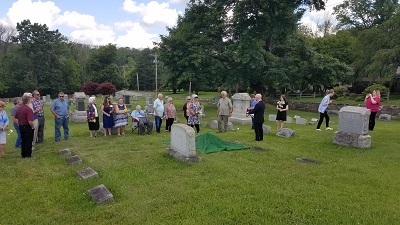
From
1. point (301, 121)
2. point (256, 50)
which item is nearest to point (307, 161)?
point (301, 121)

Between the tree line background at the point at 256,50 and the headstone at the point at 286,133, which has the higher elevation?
the tree line background at the point at 256,50

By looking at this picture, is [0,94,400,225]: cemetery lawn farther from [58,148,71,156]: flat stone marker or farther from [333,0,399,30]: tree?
[333,0,399,30]: tree

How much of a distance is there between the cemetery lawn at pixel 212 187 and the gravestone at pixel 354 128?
0.37 meters

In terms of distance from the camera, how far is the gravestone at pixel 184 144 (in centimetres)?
776

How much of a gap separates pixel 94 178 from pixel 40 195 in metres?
1.15

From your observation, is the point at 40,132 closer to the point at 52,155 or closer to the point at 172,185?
the point at 52,155

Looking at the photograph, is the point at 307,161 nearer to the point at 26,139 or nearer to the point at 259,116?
the point at 259,116

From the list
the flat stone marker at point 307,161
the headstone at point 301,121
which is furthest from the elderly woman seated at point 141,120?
the headstone at point 301,121

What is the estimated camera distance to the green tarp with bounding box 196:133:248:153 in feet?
30.2

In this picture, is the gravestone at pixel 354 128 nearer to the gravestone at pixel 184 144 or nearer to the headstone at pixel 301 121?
the gravestone at pixel 184 144

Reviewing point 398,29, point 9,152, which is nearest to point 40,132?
point 9,152

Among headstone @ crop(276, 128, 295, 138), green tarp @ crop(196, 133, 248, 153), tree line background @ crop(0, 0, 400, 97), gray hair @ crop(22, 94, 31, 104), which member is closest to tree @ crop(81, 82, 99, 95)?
tree line background @ crop(0, 0, 400, 97)

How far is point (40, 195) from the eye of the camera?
605 centimetres

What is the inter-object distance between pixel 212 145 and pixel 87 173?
150 inches
